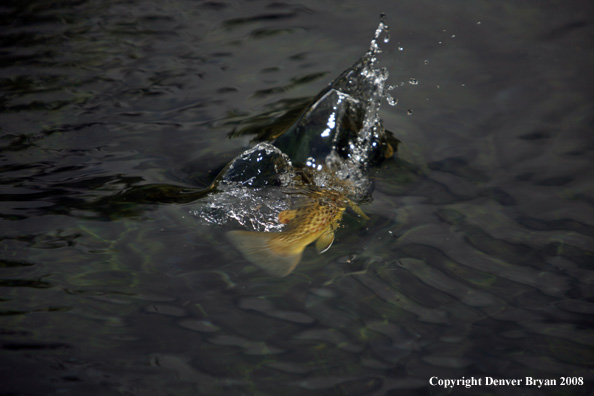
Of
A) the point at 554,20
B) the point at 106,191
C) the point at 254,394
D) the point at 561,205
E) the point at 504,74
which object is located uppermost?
the point at 554,20

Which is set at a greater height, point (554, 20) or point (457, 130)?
point (554, 20)

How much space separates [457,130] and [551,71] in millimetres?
1265

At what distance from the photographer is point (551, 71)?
15.8ft

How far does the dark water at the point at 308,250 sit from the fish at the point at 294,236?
8 cm

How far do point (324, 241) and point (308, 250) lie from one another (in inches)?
4.7

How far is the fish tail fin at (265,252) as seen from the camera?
3070 millimetres

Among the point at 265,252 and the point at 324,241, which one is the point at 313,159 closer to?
the point at 324,241

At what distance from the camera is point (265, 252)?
3.14 meters

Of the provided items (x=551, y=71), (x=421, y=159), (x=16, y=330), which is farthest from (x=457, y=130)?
(x=16, y=330)

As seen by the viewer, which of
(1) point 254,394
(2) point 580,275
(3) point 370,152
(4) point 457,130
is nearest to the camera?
(1) point 254,394

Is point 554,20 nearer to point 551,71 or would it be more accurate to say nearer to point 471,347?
point 551,71

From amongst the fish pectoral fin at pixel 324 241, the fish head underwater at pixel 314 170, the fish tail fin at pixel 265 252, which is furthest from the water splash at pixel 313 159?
the fish pectoral fin at pixel 324 241

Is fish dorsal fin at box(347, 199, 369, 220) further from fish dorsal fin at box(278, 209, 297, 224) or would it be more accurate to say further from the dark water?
fish dorsal fin at box(278, 209, 297, 224)

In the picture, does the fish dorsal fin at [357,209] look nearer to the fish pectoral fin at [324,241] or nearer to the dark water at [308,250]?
the dark water at [308,250]
